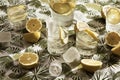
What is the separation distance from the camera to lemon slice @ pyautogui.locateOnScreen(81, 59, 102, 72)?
3.06ft

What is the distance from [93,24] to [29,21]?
0.89 feet

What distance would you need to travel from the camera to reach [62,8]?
1163 mm

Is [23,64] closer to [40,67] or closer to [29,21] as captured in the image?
[40,67]

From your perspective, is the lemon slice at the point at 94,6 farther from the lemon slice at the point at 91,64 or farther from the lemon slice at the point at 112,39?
the lemon slice at the point at 91,64

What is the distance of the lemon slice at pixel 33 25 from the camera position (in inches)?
44.3

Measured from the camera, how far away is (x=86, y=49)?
3.37 ft

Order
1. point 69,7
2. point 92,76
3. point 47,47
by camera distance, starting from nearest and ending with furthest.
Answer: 1. point 92,76
2. point 47,47
3. point 69,7

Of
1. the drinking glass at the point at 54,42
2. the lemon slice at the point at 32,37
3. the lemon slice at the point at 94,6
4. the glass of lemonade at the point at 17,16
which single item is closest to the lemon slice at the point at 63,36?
the drinking glass at the point at 54,42

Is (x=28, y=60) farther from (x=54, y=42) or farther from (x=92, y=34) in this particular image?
(x=92, y=34)

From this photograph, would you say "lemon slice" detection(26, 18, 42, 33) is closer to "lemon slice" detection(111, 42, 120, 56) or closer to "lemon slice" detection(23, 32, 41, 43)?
"lemon slice" detection(23, 32, 41, 43)

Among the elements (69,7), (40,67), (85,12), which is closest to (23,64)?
(40,67)

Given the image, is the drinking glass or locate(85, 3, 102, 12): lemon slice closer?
the drinking glass

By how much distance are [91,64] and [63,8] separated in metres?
0.32

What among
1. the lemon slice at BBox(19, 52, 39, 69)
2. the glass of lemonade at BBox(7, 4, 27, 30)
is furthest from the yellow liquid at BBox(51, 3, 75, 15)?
the lemon slice at BBox(19, 52, 39, 69)
